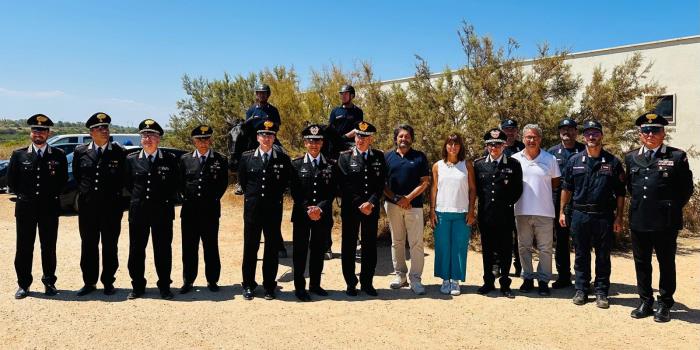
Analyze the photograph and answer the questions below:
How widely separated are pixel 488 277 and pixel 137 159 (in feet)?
13.5

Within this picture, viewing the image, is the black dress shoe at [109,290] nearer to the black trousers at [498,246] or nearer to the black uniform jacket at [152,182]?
the black uniform jacket at [152,182]

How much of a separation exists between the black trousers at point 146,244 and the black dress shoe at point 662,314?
502 cm

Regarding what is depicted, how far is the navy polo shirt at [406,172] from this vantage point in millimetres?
5848

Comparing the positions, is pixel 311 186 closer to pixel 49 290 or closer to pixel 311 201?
pixel 311 201

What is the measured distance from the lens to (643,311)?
5.18 metres

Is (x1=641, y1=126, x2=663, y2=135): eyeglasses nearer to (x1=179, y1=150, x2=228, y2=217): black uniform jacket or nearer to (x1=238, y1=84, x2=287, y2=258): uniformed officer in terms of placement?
(x1=179, y1=150, x2=228, y2=217): black uniform jacket

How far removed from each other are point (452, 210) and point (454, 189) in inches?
9.3

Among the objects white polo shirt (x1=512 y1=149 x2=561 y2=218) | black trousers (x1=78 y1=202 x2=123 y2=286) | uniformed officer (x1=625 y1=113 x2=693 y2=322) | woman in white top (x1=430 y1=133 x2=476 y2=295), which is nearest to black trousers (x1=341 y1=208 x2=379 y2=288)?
woman in white top (x1=430 y1=133 x2=476 y2=295)

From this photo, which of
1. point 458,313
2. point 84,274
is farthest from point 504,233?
point 84,274

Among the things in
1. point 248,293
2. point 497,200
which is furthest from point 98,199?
point 497,200

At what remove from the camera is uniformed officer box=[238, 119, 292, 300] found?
18.5 ft

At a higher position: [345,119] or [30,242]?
[345,119]

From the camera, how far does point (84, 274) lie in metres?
5.77

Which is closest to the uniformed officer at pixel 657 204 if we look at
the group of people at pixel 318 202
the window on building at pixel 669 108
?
the group of people at pixel 318 202
